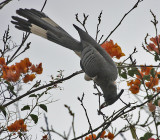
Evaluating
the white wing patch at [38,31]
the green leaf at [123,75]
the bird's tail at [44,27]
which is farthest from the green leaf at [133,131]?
the white wing patch at [38,31]

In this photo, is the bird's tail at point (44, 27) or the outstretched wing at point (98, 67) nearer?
the outstretched wing at point (98, 67)

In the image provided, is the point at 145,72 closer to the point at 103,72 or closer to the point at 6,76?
the point at 103,72

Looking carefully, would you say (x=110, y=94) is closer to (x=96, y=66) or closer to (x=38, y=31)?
(x=96, y=66)

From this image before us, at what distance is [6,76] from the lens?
5.14 feet

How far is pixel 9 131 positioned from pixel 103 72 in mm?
941

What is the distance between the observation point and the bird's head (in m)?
1.66

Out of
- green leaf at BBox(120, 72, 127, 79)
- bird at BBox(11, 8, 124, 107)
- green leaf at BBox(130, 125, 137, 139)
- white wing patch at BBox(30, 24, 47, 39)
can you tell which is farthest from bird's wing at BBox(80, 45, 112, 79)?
white wing patch at BBox(30, 24, 47, 39)

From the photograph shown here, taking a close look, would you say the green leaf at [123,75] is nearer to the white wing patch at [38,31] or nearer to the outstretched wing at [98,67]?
the outstretched wing at [98,67]

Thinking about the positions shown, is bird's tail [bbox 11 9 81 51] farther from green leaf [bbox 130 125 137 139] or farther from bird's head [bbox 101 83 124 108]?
green leaf [bbox 130 125 137 139]

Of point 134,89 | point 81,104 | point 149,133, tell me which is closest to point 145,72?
point 134,89

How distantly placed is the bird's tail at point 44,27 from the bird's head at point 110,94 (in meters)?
0.62

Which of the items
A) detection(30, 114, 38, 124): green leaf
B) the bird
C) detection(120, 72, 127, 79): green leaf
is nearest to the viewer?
detection(30, 114, 38, 124): green leaf

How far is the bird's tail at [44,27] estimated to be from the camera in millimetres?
2143

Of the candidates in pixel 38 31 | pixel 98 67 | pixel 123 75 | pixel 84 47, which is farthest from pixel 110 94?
pixel 38 31
